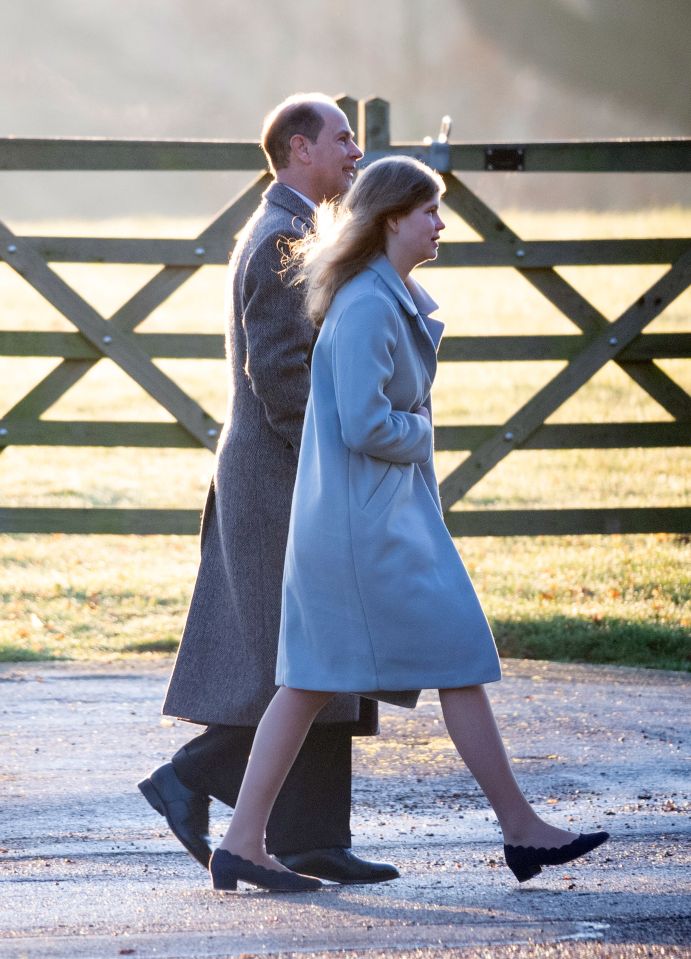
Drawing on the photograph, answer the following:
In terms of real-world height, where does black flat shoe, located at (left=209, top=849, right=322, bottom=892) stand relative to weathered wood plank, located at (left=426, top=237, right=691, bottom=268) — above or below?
below

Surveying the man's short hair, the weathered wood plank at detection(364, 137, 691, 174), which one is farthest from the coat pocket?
the weathered wood plank at detection(364, 137, 691, 174)

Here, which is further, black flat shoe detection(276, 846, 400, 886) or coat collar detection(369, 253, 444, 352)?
black flat shoe detection(276, 846, 400, 886)

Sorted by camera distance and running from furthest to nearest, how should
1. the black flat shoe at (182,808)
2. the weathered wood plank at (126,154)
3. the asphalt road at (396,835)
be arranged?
the weathered wood plank at (126,154)
the black flat shoe at (182,808)
the asphalt road at (396,835)

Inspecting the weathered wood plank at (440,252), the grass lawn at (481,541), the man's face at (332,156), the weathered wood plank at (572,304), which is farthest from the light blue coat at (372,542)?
the weathered wood plank at (572,304)

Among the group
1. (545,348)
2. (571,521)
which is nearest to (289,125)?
(545,348)

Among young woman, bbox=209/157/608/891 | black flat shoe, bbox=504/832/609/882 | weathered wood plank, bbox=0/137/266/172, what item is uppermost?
weathered wood plank, bbox=0/137/266/172

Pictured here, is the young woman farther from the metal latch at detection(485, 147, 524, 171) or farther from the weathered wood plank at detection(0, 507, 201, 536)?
the metal latch at detection(485, 147, 524, 171)

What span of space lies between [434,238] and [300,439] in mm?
613

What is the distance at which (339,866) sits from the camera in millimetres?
4086

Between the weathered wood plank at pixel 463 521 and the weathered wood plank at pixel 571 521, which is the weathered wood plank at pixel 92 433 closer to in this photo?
the weathered wood plank at pixel 463 521

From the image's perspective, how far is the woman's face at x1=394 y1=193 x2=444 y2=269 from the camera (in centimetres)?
385

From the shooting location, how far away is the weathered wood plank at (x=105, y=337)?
7281 mm

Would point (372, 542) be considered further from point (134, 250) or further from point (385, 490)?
point (134, 250)

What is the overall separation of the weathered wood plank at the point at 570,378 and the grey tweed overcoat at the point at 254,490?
3241 millimetres
